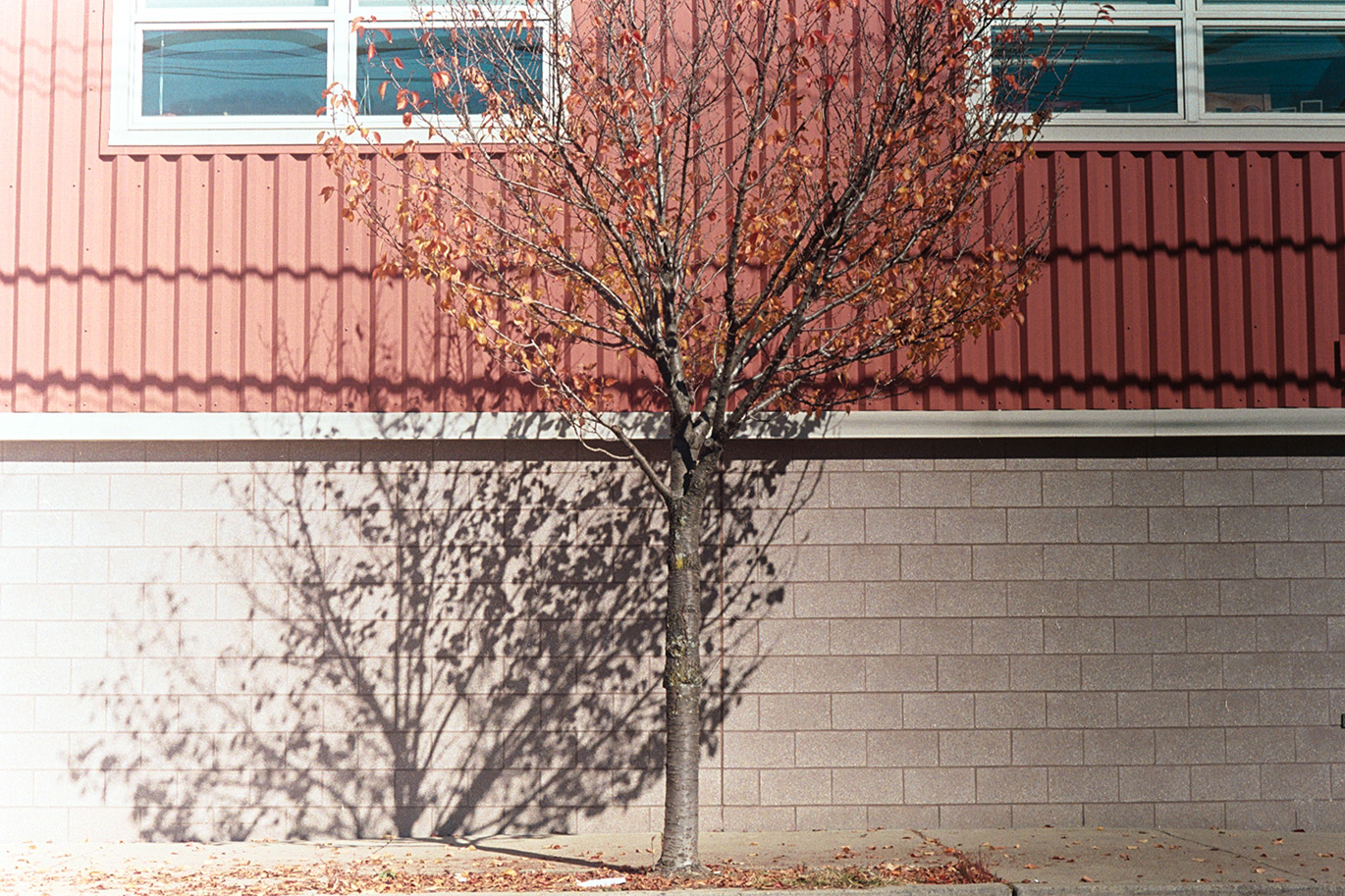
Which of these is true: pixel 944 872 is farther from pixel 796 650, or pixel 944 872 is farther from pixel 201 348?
pixel 201 348

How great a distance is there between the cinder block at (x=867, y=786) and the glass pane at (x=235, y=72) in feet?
21.4

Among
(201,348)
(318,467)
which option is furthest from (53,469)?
(318,467)

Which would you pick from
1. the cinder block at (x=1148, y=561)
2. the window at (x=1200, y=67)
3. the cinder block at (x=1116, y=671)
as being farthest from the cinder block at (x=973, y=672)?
the window at (x=1200, y=67)

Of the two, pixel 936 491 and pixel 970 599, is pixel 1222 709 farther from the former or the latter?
pixel 936 491

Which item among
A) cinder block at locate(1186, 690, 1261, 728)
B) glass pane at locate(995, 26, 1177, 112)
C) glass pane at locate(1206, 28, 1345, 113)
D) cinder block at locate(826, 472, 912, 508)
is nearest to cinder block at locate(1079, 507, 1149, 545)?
cinder block at locate(1186, 690, 1261, 728)

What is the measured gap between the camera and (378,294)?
29.8 feet

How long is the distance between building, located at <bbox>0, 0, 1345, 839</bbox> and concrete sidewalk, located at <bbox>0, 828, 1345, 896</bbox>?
29 centimetres

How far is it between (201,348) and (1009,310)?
234 inches

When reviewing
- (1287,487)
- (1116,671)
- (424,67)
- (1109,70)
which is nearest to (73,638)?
(424,67)

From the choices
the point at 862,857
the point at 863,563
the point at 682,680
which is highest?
the point at 863,563

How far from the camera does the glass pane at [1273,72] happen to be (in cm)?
938

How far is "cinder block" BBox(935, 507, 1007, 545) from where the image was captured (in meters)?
8.93

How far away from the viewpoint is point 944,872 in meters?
7.16

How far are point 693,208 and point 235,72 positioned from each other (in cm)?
391
